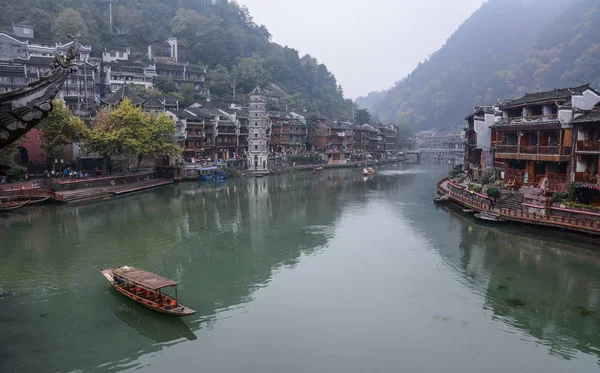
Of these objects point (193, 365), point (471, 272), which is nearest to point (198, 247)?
point (193, 365)

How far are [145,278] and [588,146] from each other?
27150mm

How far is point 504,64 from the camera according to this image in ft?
513

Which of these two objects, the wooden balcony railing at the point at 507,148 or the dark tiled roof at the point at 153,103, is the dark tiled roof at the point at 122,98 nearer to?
the dark tiled roof at the point at 153,103

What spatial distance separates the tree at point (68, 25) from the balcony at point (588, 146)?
235ft

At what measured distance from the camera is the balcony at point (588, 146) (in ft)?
85.4

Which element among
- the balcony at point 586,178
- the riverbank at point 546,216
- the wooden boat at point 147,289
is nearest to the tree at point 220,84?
the riverbank at point 546,216

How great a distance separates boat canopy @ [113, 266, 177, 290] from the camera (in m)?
14.8

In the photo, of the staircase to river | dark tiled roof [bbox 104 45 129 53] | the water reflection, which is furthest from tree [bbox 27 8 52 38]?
the staircase to river

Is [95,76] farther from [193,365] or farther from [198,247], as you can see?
[193,365]

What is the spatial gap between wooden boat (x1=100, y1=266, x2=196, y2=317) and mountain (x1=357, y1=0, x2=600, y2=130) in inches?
3991

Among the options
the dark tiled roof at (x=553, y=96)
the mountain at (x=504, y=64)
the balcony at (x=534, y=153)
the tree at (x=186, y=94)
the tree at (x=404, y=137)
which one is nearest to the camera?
the balcony at (x=534, y=153)

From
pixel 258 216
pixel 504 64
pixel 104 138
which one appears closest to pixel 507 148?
pixel 258 216

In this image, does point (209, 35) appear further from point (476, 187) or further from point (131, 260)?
point (131, 260)

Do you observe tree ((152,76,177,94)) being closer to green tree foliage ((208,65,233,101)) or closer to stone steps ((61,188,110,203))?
green tree foliage ((208,65,233,101))
